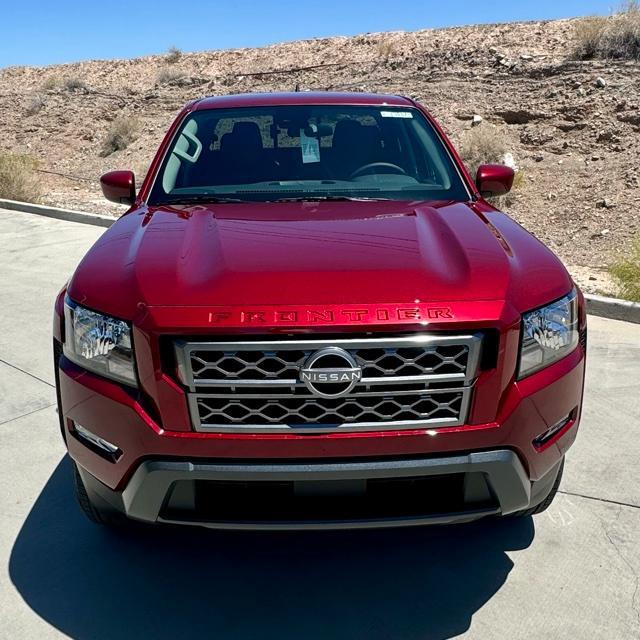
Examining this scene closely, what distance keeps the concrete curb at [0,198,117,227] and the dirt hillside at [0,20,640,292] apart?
5.02ft

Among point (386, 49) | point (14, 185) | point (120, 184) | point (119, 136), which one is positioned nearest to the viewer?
point (120, 184)

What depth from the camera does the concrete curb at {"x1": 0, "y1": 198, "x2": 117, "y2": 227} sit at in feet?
33.4

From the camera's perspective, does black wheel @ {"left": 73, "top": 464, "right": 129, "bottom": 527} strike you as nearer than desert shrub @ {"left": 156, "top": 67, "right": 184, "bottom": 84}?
Yes

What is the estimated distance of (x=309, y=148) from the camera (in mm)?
3691

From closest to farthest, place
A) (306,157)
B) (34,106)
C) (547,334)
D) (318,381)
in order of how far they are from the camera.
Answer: (318,381)
(547,334)
(306,157)
(34,106)

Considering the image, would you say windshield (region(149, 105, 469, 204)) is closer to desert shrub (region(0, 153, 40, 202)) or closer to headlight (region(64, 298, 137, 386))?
headlight (region(64, 298, 137, 386))

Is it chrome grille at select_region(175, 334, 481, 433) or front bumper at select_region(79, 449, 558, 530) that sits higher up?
chrome grille at select_region(175, 334, 481, 433)

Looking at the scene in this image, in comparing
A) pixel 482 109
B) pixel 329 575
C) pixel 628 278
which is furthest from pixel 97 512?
pixel 482 109

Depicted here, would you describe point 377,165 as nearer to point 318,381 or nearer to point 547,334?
point 547,334

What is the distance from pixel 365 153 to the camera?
3.73 meters

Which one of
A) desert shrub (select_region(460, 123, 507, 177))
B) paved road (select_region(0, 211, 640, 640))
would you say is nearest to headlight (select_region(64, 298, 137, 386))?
paved road (select_region(0, 211, 640, 640))

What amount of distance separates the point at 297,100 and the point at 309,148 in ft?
1.53

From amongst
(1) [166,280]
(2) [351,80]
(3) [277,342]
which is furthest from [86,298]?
(2) [351,80]

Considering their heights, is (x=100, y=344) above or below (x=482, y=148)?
above
